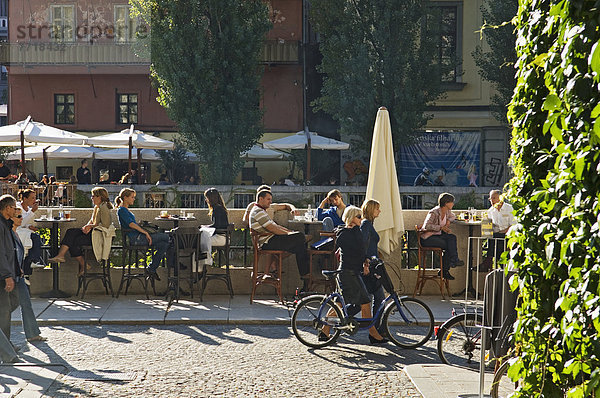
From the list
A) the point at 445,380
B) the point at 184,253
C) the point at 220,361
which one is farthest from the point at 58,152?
the point at 445,380

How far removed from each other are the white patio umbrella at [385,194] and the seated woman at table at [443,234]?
0.54 m

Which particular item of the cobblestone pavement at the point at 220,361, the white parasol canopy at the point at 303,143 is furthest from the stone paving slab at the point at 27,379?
the white parasol canopy at the point at 303,143

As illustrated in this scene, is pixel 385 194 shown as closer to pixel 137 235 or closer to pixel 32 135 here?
pixel 137 235

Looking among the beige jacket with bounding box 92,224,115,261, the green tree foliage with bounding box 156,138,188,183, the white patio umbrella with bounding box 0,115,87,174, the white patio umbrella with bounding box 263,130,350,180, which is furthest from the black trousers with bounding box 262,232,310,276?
the green tree foliage with bounding box 156,138,188,183

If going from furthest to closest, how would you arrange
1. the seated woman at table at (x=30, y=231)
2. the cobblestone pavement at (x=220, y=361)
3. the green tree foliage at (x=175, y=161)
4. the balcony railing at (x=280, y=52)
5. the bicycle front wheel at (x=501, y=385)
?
the balcony railing at (x=280, y=52) < the green tree foliage at (x=175, y=161) < the seated woman at table at (x=30, y=231) < the cobblestone pavement at (x=220, y=361) < the bicycle front wheel at (x=501, y=385)

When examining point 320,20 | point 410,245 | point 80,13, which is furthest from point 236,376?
point 80,13

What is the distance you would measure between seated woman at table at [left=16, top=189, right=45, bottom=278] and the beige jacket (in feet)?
2.67

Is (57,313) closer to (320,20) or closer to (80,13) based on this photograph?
(320,20)

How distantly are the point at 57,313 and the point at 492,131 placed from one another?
26667mm

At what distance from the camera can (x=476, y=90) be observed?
3531 centimetres

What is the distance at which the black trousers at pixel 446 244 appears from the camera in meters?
13.2

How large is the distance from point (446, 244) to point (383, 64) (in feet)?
62.0

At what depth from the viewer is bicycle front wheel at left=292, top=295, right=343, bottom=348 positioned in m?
9.60

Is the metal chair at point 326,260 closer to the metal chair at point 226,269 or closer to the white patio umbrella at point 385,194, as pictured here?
the white patio umbrella at point 385,194
